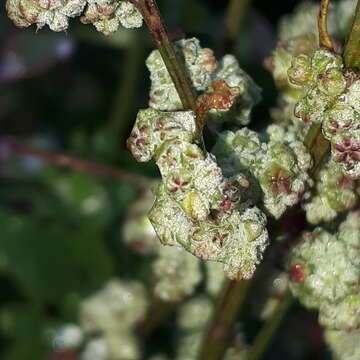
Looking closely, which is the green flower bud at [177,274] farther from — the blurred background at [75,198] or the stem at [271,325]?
the blurred background at [75,198]

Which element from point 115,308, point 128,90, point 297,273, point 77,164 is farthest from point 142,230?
point 128,90

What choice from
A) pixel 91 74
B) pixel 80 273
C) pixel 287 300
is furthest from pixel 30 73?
pixel 287 300

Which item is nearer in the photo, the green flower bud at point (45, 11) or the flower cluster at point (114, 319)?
the green flower bud at point (45, 11)

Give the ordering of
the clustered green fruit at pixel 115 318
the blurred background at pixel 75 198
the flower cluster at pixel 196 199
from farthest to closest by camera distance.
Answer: the blurred background at pixel 75 198 < the clustered green fruit at pixel 115 318 < the flower cluster at pixel 196 199

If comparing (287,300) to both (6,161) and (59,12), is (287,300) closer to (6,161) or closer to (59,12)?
(59,12)

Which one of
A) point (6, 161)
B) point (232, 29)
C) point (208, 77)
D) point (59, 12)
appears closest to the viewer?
point (59, 12)

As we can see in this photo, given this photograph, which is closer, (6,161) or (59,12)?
(59,12)

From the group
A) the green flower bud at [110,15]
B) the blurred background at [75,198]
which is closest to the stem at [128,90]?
the blurred background at [75,198]
